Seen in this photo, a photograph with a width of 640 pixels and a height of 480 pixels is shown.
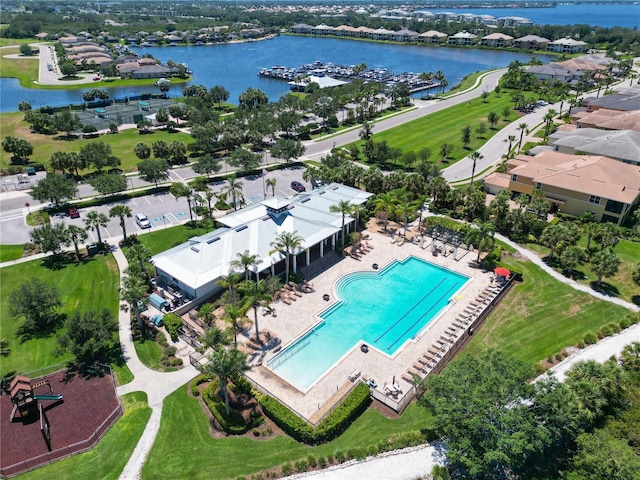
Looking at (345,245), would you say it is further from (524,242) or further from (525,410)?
(525,410)

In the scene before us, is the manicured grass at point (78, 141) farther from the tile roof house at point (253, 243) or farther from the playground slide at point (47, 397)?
the playground slide at point (47, 397)

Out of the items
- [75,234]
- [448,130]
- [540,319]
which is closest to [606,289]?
[540,319]

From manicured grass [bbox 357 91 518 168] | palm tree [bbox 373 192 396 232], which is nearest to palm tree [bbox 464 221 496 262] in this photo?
palm tree [bbox 373 192 396 232]

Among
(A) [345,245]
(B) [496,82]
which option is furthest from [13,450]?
(B) [496,82]

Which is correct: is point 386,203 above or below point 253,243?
above

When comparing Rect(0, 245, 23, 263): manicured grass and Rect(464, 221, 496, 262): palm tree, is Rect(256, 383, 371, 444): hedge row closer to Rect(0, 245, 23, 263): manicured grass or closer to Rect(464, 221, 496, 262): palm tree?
Rect(464, 221, 496, 262): palm tree

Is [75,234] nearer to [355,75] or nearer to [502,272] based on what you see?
[502,272]
